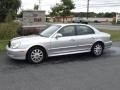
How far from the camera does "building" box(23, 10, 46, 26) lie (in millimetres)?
17938

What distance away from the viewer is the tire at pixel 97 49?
8.91 metres

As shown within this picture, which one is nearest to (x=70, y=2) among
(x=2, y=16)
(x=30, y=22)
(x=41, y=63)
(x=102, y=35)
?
(x=30, y=22)

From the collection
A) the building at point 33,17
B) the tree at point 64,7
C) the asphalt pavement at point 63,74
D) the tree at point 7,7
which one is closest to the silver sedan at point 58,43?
the asphalt pavement at point 63,74

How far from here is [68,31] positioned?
8391mm

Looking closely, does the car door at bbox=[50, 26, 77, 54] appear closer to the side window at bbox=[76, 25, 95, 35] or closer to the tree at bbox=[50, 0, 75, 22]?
the side window at bbox=[76, 25, 95, 35]

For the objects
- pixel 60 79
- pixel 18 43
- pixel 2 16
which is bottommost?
pixel 60 79

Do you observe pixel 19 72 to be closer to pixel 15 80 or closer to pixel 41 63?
pixel 15 80

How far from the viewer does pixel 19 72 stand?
6527 millimetres

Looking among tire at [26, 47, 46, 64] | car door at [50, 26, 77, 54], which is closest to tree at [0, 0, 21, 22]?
car door at [50, 26, 77, 54]

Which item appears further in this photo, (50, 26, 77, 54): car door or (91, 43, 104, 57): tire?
(91, 43, 104, 57): tire

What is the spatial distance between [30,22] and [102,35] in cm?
996

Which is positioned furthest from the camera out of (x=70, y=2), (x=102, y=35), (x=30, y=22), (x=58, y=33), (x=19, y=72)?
(x=70, y=2)

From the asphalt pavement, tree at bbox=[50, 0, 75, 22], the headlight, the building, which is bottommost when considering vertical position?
the asphalt pavement

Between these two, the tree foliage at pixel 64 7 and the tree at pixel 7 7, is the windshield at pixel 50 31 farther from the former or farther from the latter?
the tree at pixel 7 7
